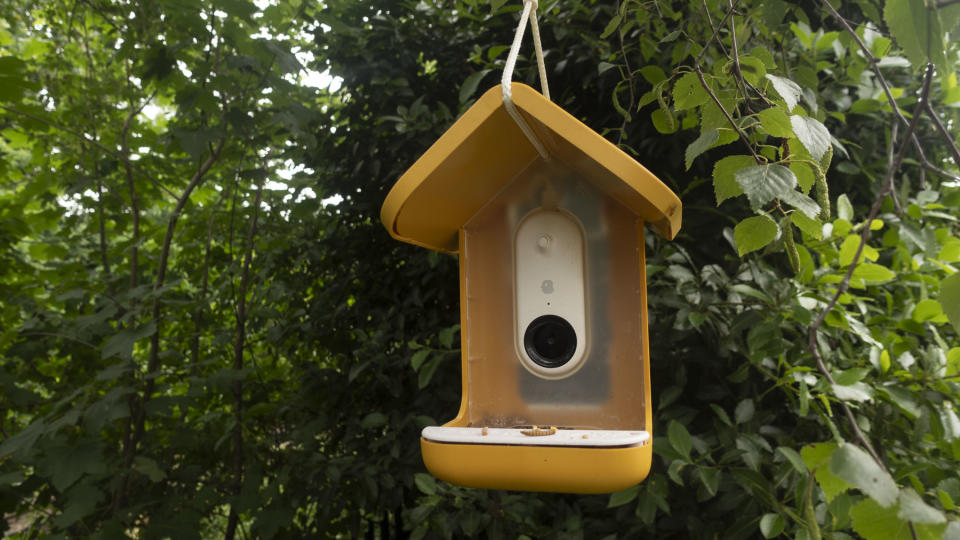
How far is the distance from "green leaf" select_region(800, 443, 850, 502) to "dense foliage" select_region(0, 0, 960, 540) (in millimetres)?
234

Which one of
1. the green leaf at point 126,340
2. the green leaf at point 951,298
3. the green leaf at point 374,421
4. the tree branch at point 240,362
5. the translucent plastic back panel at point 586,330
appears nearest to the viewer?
the green leaf at point 951,298

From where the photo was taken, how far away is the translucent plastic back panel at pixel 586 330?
1094 mm

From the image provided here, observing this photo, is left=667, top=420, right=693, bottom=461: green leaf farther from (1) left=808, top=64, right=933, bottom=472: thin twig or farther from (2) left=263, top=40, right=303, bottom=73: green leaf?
(2) left=263, top=40, right=303, bottom=73: green leaf

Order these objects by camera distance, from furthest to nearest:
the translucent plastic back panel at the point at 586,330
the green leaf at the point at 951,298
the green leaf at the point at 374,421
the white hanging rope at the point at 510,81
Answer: the green leaf at the point at 374,421, the translucent plastic back panel at the point at 586,330, the white hanging rope at the point at 510,81, the green leaf at the point at 951,298

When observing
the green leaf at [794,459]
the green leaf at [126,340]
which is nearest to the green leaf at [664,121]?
the green leaf at [794,459]

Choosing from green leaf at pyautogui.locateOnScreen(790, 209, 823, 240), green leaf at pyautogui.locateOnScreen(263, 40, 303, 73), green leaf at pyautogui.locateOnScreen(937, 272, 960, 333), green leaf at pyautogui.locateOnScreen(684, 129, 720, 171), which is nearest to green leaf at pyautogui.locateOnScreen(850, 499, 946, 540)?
green leaf at pyautogui.locateOnScreen(937, 272, 960, 333)

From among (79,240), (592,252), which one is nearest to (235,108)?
(79,240)

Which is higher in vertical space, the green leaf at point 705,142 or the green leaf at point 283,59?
the green leaf at point 283,59

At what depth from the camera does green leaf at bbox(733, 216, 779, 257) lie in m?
0.69

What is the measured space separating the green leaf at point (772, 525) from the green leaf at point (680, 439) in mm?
176

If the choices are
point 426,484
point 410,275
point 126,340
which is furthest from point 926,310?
point 126,340

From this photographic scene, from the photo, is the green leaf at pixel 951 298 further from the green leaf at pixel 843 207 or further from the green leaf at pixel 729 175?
the green leaf at pixel 843 207

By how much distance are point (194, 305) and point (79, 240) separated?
85 cm

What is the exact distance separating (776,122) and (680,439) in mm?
834
